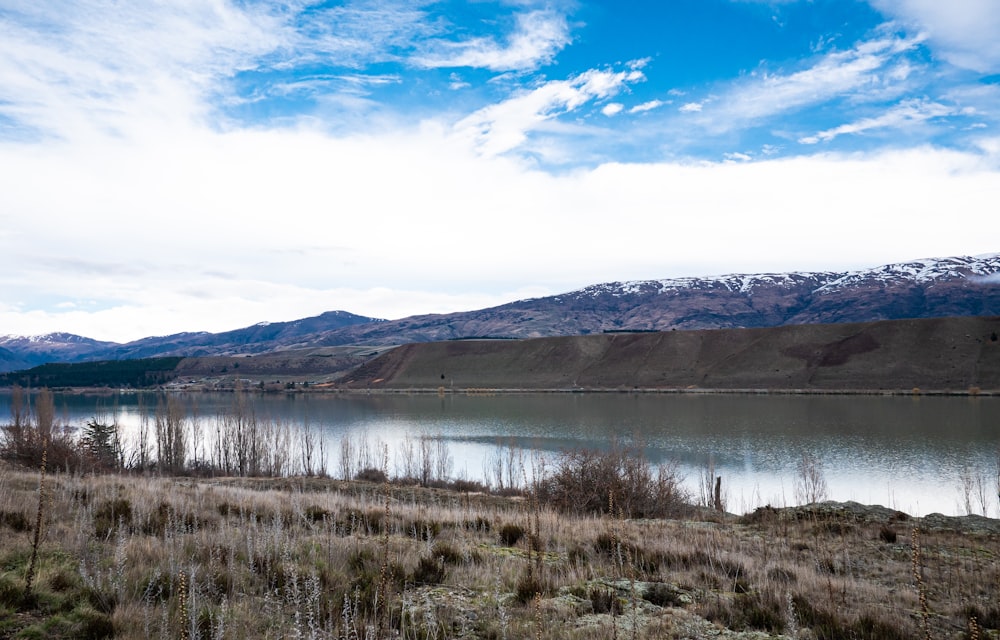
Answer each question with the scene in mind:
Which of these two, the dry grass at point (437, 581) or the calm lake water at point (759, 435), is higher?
the dry grass at point (437, 581)

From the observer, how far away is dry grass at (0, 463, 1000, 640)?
4902 millimetres

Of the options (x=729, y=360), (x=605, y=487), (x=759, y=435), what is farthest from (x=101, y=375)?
(x=605, y=487)

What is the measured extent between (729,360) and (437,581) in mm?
91724

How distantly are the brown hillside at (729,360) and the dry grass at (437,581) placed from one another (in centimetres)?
7513

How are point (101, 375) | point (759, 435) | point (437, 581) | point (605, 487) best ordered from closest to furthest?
point (437, 581)
point (605, 487)
point (759, 435)
point (101, 375)

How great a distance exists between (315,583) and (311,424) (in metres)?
47.6

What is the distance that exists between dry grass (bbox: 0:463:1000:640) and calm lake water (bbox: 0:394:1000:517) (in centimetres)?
1014

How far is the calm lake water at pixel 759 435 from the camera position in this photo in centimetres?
2314

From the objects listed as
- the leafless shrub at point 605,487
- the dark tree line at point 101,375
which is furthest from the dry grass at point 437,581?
the dark tree line at point 101,375

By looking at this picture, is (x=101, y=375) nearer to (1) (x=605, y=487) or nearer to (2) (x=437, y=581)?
(1) (x=605, y=487)

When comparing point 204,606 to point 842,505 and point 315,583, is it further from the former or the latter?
point 842,505

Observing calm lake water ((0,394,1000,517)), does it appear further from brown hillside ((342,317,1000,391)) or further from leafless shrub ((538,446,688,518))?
brown hillside ((342,317,1000,391))

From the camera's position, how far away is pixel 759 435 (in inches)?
1467

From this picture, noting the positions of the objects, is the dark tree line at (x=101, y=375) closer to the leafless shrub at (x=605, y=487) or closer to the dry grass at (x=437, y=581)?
the leafless shrub at (x=605, y=487)
